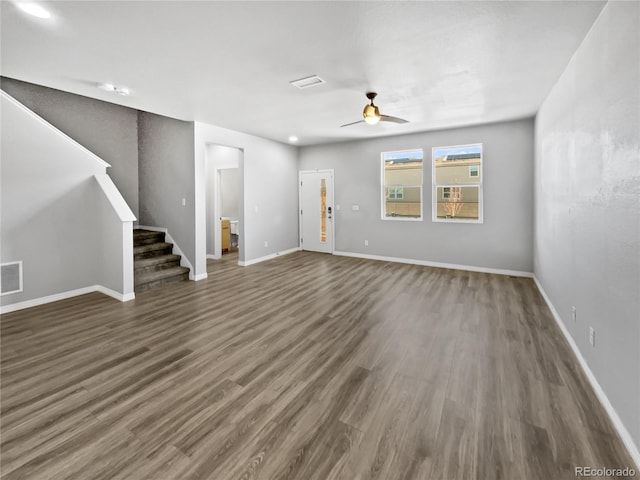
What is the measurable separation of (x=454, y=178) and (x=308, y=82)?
3.74m

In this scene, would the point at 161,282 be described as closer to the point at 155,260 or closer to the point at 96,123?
the point at 155,260

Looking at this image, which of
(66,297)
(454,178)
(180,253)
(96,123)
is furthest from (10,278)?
(454,178)

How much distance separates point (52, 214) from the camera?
13.7ft

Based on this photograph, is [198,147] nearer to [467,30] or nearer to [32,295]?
[32,295]

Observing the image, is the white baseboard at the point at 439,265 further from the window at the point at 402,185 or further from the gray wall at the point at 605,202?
the gray wall at the point at 605,202

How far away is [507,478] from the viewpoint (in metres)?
1.48

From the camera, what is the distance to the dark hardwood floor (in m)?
1.59

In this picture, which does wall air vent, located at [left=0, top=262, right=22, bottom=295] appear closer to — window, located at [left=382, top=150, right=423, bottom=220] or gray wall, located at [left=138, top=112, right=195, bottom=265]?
gray wall, located at [left=138, top=112, right=195, bottom=265]

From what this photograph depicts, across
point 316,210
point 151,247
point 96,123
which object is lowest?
point 151,247

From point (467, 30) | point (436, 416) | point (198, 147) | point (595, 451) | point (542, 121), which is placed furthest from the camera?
point (198, 147)

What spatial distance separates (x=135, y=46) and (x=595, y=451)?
176 inches

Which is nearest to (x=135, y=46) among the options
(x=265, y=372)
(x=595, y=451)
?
(x=265, y=372)

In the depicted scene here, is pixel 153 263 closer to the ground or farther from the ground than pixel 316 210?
closer to the ground

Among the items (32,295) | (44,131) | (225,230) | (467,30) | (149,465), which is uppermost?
(467,30)
